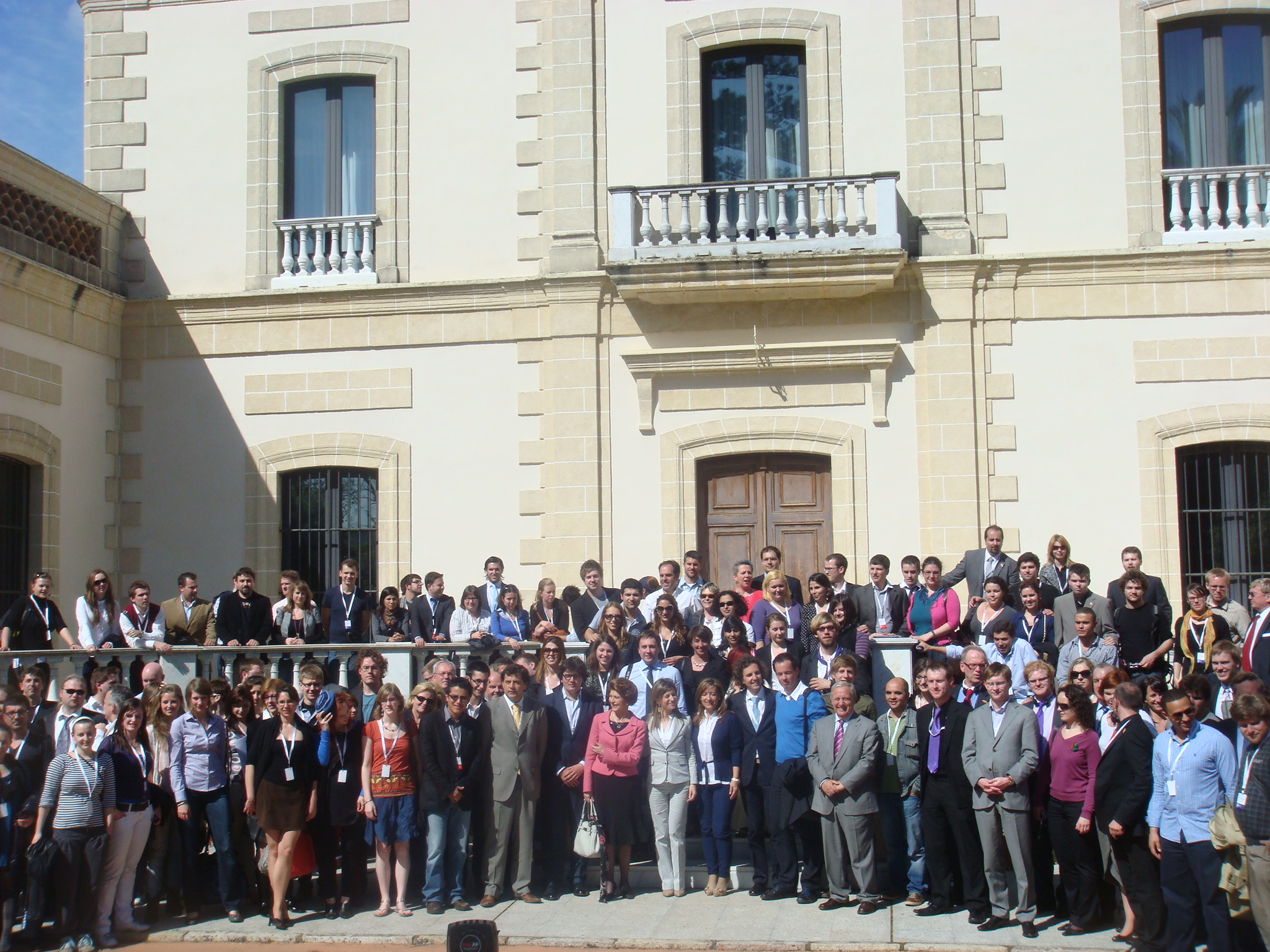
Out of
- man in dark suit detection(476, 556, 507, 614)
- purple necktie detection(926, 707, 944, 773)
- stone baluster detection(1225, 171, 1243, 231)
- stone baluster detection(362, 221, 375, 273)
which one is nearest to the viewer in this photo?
purple necktie detection(926, 707, 944, 773)

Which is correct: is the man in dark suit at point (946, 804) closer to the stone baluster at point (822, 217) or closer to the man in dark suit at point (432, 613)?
the man in dark suit at point (432, 613)

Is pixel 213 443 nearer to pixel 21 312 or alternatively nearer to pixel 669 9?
pixel 21 312

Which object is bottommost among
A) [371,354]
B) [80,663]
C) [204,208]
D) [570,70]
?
[80,663]

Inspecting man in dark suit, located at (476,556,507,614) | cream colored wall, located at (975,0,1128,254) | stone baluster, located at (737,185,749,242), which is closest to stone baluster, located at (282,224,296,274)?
man in dark suit, located at (476,556,507,614)

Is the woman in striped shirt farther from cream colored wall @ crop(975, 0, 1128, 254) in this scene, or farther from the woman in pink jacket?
cream colored wall @ crop(975, 0, 1128, 254)

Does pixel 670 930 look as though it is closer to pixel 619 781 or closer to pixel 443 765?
pixel 619 781

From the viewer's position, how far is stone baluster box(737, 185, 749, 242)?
509 inches

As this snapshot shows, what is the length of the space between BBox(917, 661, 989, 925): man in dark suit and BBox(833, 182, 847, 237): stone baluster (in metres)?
5.58

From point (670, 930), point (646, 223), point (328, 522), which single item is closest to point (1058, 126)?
point (646, 223)

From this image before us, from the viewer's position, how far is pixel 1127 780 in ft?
24.8

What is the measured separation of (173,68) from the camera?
14523mm

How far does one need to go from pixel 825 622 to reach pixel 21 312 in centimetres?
834

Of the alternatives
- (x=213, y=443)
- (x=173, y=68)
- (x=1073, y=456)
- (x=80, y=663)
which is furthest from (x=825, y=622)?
(x=173, y=68)

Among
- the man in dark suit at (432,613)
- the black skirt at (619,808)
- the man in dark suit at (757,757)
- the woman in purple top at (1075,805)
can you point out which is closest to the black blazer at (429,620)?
the man in dark suit at (432,613)
